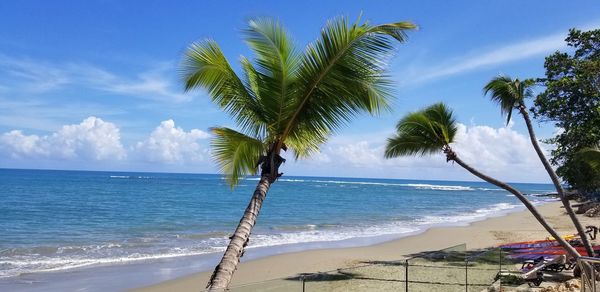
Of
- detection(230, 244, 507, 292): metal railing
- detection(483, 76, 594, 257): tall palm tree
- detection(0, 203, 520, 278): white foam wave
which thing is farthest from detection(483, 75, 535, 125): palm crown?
detection(0, 203, 520, 278): white foam wave

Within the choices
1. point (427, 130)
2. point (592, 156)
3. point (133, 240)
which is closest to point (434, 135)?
point (427, 130)

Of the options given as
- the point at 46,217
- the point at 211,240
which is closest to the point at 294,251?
the point at 211,240

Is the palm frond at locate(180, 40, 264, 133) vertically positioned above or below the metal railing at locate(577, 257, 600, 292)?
above

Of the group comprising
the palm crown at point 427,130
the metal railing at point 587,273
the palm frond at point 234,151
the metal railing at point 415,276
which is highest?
the palm crown at point 427,130

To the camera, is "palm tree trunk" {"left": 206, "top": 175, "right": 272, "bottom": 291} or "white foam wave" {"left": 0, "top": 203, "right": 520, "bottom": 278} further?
"white foam wave" {"left": 0, "top": 203, "right": 520, "bottom": 278}

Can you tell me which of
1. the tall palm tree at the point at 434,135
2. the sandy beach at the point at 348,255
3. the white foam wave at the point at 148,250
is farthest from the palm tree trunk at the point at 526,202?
the white foam wave at the point at 148,250

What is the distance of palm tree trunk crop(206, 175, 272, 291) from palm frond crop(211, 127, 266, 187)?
1.66 feet

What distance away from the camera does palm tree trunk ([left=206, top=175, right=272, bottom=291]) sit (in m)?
5.46

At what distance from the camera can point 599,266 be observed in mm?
9297

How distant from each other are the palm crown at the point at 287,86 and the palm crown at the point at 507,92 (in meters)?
6.51

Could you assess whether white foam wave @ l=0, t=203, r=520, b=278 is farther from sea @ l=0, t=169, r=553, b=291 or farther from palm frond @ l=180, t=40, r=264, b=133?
palm frond @ l=180, t=40, r=264, b=133

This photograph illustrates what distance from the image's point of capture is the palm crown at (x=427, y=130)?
454 inches

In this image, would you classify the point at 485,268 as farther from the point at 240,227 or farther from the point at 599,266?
the point at 240,227

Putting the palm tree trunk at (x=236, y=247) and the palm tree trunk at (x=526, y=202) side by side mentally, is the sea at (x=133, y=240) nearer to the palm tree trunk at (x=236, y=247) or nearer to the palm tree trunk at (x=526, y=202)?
the palm tree trunk at (x=236, y=247)
